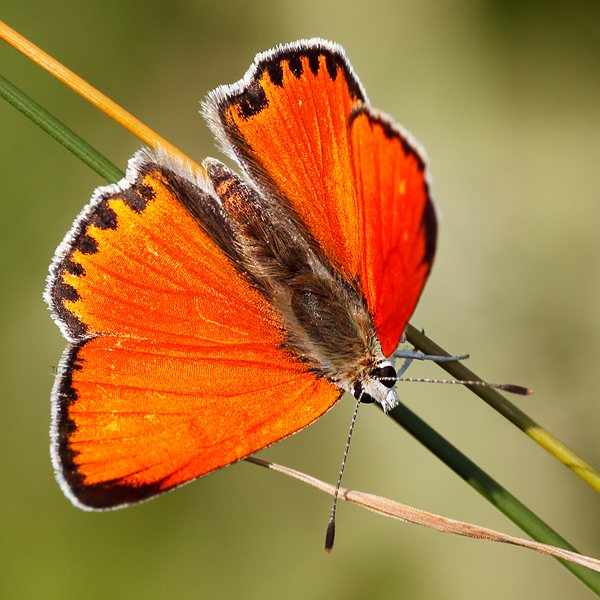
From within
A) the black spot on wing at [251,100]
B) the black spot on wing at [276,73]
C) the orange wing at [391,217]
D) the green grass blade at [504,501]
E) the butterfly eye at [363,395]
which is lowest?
the green grass blade at [504,501]

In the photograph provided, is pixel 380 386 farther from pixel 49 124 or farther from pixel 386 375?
pixel 49 124

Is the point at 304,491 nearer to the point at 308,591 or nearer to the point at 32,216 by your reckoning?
the point at 308,591

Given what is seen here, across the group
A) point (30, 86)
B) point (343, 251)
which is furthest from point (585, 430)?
point (30, 86)

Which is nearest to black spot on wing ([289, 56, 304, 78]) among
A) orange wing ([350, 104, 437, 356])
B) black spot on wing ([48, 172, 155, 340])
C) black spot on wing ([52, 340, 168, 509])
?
orange wing ([350, 104, 437, 356])

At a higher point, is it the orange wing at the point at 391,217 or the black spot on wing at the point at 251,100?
the black spot on wing at the point at 251,100

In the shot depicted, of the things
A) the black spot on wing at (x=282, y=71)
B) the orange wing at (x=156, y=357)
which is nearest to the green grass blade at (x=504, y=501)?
the orange wing at (x=156, y=357)

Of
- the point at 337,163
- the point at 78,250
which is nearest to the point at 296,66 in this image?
the point at 337,163

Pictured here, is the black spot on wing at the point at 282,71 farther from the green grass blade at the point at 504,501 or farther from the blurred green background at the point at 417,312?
the blurred green background at the point at 417,312
